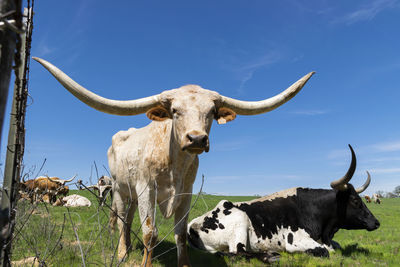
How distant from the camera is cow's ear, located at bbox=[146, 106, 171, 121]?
391cm

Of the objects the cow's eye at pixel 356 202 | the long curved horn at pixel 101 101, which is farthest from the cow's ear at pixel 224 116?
the cow's eye at pixel 356 202

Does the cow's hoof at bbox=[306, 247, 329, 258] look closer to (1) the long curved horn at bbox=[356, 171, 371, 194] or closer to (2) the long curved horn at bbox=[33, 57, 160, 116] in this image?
(1) the long curved horn at bbox=[356, 171, 371, 194]

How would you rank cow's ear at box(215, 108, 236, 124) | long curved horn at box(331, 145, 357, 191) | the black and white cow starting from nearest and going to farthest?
cow's ear at box(215, 108, 236, 124) < the black and white cow < long curved horn at box(331, 145, 357, 191)

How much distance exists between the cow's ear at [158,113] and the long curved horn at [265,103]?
84cm

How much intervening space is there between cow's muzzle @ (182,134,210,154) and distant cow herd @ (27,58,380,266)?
0.01 meters

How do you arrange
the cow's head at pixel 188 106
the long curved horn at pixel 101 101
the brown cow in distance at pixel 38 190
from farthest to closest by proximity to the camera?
the long curved horn at pixel 101 101
the cow's head at pixel 188 106
the brown cow in distance at pixel 38 190

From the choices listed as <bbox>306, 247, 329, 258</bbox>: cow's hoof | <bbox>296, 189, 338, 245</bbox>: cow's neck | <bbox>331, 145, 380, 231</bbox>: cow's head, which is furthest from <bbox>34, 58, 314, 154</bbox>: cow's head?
<bbox>331, 145, 380, 231</bbox>: cow's head

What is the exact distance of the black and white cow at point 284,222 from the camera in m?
5.55

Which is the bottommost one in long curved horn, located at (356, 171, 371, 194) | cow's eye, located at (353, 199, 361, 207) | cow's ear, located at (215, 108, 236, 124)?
cow's eye, located at (353, 199, 361, 207)

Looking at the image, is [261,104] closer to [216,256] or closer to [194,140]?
[194,140]

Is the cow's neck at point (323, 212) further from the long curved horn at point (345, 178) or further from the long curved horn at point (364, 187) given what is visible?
the long curved horn at point (364, 187)

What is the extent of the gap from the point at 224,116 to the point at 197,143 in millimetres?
1050

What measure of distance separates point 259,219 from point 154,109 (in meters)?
3.36

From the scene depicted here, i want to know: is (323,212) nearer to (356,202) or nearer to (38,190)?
(356,202)
